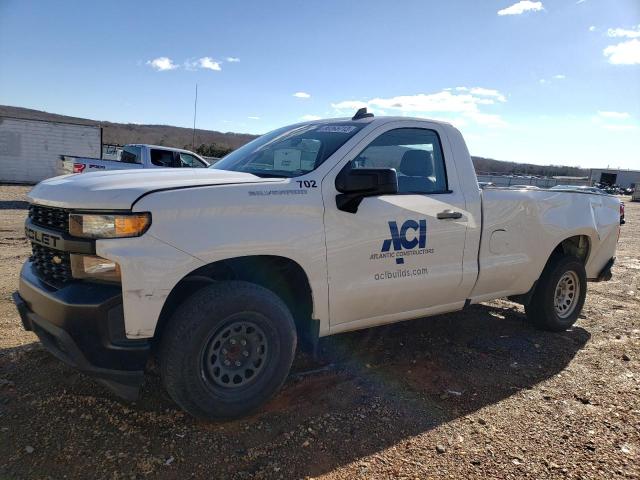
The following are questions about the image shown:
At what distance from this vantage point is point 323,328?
11.6 feet

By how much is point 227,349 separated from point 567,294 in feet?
13.2

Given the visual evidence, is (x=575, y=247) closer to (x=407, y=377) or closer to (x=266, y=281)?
(x=407, y=377)

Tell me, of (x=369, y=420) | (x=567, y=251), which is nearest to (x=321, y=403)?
(x=369, y=420)

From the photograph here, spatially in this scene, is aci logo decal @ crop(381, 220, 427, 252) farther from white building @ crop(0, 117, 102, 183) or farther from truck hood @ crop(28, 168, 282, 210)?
white building @ crop(0, 117, 102, 183)

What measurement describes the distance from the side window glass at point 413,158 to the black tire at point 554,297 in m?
1.85

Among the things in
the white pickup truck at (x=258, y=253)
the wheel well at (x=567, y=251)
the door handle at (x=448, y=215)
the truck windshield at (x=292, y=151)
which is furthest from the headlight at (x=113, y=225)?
the wheel well at (x=567, y=251)

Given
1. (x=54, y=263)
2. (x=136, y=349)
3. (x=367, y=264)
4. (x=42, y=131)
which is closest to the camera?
(x=136, y=349)

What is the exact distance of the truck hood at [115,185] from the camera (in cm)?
274

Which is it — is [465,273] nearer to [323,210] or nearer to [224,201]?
[323,210]

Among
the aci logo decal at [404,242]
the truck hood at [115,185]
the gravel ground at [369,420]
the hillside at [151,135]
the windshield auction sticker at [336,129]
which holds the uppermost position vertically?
the hillside at [151,135]

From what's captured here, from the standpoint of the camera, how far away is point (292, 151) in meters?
3.92

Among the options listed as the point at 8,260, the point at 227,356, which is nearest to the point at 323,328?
the point at 227,356

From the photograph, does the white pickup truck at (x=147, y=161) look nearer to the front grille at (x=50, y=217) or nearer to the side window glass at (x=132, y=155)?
the side window glass at (x=132, y=155)

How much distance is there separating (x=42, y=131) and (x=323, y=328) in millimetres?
24173
